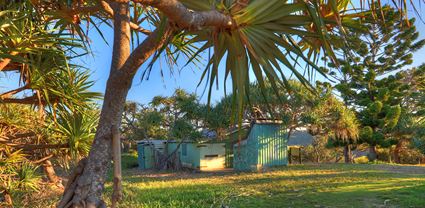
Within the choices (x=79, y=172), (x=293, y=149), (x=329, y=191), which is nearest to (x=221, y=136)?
(x=293, y=149)

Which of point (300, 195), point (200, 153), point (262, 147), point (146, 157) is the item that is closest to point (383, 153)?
point (262, 147)

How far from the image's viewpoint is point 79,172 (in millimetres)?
2773

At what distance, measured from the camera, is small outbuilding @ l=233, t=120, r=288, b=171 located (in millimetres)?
14594

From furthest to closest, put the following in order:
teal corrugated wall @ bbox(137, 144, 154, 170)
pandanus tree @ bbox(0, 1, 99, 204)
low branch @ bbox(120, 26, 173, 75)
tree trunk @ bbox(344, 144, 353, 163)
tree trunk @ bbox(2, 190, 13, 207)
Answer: tree trunk @ bbox(344, 144, 353, 163), teal corrugated wall @ bbox(137, 144, 154, 170), tree trunk @ bbox(2, 190, 13, 207), pandanus tree @ bbox(0, 1, 99, 204), low branch @ bbox(120, 26, 173, 75)

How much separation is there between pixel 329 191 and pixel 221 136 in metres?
7.94

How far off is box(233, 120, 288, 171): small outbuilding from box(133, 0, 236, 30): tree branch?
12481mm

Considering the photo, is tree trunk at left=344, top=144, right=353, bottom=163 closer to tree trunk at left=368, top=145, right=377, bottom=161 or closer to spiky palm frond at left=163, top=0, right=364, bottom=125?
tree trunk at left=368, top=145, right=377, bottom=161

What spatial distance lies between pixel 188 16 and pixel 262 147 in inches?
518

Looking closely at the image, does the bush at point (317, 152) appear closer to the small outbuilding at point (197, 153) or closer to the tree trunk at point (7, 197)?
the small outbuilding at point (197, 153)

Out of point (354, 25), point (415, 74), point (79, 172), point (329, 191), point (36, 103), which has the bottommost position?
point (329, 191)

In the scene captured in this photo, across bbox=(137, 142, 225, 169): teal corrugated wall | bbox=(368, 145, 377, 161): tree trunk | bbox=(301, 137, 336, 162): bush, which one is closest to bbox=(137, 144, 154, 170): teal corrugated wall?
bbox=(137, 142, 225, 169): teal corrugated wall

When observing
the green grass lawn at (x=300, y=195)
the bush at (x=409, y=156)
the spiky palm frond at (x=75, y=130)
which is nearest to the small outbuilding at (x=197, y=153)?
the green grass lawn at (x=300, y=195)

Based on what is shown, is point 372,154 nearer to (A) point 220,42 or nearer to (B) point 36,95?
(B) point 36,95

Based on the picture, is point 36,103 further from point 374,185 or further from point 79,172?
point 374,185
